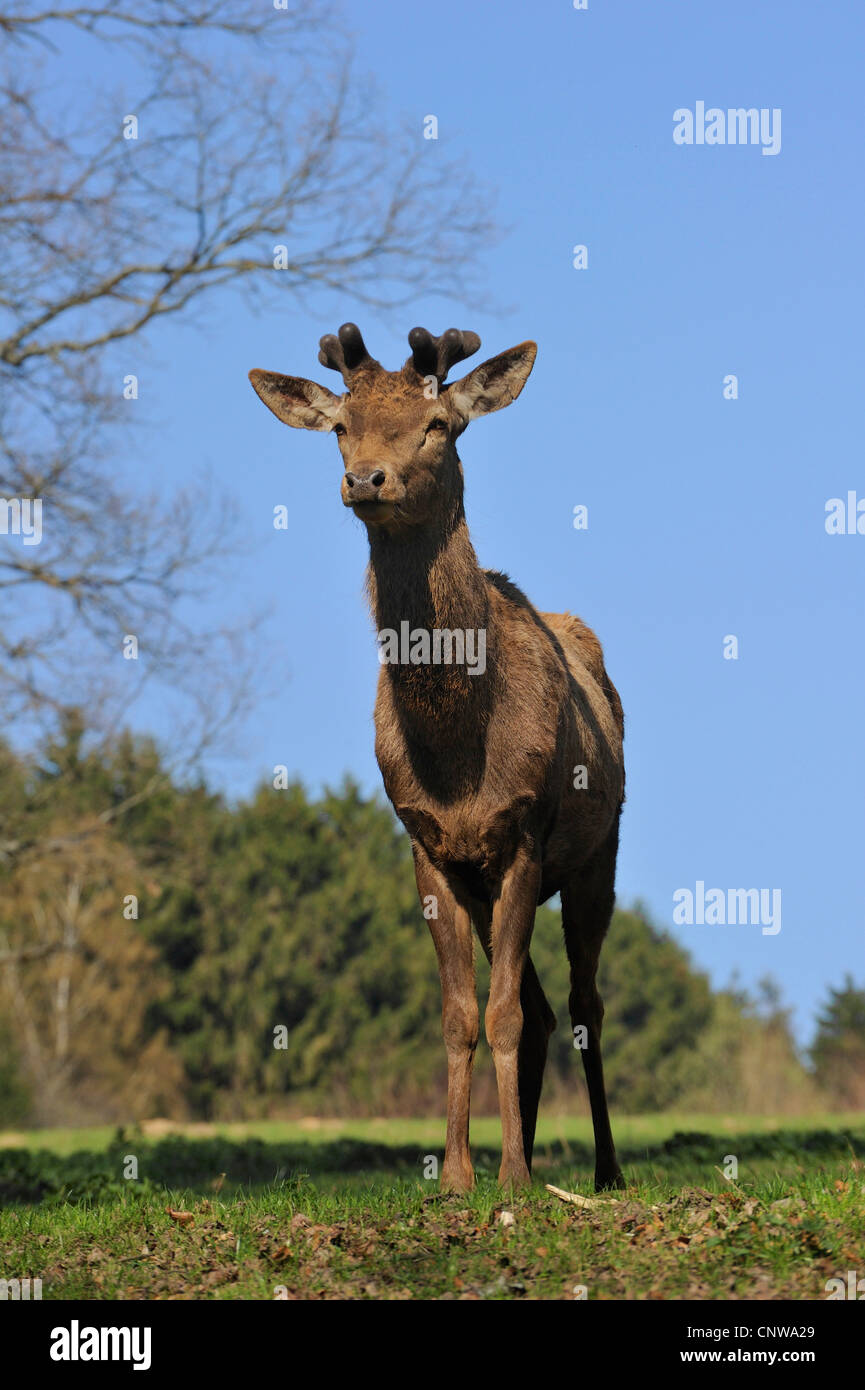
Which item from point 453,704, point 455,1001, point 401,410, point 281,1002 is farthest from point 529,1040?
point 281,1002

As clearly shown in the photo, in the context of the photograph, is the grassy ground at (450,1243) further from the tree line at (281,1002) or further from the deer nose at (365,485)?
the tree line at (281,1002)

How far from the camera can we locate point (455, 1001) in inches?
317

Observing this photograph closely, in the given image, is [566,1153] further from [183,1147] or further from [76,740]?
[76,740]

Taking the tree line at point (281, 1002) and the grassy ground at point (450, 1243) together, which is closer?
the grassy ground at point (450, 1243)

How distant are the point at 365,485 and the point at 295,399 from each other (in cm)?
145

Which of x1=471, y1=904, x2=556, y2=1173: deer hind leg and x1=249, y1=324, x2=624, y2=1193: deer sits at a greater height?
x1=249, y1=324, x2=624, y2=1193: deer

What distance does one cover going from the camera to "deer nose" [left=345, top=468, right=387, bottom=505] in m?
7.44

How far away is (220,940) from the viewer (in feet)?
158

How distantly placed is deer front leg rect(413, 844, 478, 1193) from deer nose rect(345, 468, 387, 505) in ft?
6.27

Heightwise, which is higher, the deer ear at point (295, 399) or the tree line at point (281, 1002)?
the deer ear at point (295, 399)

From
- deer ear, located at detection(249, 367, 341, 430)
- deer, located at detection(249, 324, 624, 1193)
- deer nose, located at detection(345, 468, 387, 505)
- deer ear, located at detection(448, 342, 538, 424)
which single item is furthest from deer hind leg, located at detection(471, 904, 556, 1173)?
deer ear, located at detection(249, 367, 341, 430)

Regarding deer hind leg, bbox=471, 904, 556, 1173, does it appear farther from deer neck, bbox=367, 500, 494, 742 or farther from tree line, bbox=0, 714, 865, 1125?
tree line, bbox=0, 714, 865, 1125

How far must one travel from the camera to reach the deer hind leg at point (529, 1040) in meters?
8.84

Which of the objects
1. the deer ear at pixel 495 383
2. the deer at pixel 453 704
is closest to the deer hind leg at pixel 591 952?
the deer at pixel 453 704
